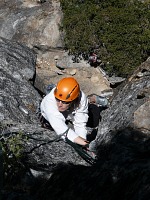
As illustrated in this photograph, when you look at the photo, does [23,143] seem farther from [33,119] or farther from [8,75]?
[8,75]

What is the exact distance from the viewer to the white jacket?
7652 millimetres

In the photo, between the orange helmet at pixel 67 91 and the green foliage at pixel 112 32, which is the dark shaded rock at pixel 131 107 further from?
the green foliage at pixel 112 32

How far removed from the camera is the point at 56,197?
15.1 feet

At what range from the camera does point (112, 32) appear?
45.8 ft

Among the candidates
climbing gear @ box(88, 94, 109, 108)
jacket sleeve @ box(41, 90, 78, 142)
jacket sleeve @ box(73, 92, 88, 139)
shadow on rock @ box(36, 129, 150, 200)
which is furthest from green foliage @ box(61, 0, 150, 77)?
shadow on rock @ box(36, 129, 150, 200)

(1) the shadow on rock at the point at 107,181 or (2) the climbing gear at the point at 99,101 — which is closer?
(1) the shadow on rock at the point at 107,181

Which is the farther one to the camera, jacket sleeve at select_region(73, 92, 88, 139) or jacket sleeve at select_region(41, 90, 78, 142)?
jacket sleeve at select_region(73, 92, 88, 139)

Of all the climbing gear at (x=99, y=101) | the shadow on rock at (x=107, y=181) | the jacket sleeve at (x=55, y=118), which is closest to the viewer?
the shadow on rock at (x=107, y=181)

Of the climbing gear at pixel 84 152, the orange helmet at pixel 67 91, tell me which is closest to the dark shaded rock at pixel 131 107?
the climbing gear at pixel 84 152

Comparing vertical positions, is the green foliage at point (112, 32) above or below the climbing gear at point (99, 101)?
below

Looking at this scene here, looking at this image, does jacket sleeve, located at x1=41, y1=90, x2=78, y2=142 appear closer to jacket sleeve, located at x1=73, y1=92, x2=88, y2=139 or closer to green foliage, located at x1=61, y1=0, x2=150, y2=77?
jacket sleeve, located at x1=73, y1=92, x2=88, y2=139

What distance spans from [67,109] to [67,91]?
42 cm

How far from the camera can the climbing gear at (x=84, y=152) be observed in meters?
7.05

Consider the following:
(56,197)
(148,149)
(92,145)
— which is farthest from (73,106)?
(56,197)
